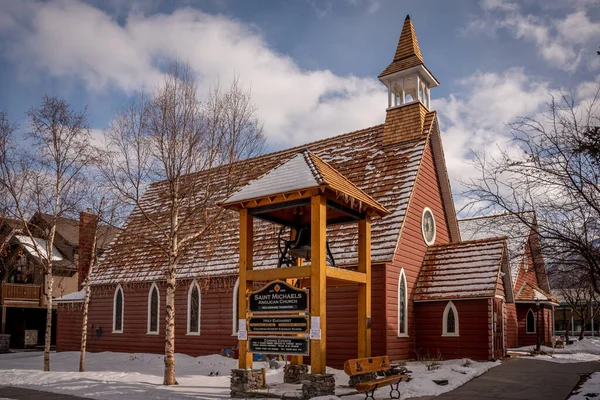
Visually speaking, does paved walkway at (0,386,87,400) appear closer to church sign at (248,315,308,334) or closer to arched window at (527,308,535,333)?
church sign at (248,315,308,334)

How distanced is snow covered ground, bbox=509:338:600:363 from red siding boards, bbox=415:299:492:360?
344cm

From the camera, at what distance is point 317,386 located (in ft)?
43.1

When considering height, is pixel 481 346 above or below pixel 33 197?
below

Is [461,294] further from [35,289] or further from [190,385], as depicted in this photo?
[35,289]

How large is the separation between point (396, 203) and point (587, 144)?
1092cm

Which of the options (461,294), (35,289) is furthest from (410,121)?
(35,289)

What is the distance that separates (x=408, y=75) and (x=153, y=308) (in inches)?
647

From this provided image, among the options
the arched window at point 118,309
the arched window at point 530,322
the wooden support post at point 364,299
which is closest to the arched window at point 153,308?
the arched window at point 118,309

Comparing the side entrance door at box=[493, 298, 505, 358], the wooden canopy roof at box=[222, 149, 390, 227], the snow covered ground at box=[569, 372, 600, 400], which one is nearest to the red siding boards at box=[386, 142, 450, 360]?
the side entrance door at box=[493, 298, 505, 358]

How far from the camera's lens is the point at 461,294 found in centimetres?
2103

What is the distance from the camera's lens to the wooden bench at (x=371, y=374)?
42.1 feet

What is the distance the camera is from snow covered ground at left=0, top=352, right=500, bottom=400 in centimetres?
1486

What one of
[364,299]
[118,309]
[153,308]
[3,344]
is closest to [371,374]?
[364,299]

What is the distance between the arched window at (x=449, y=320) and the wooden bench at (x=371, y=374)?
20.9 feet
